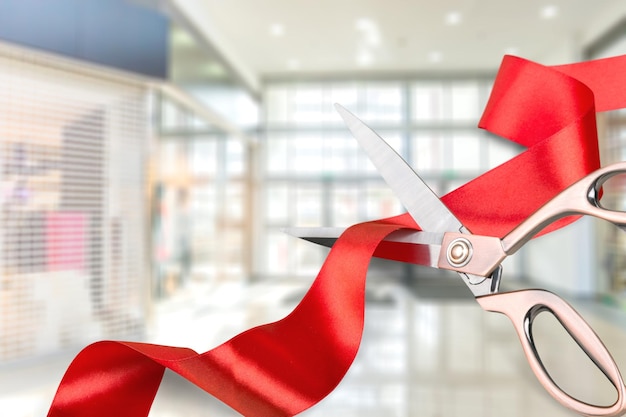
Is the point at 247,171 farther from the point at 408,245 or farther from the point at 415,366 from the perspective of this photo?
the point at 408,245

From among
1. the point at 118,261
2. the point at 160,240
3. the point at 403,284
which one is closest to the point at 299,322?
the point at 118,261

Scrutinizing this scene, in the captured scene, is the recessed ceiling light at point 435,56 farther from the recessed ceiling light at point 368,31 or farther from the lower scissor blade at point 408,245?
the lower scissor blade at point 408,245

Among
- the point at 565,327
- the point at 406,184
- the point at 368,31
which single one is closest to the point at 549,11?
the point at 368,31

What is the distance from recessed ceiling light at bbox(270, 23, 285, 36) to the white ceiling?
0.03 meters

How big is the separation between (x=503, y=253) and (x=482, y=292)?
2.5 inches

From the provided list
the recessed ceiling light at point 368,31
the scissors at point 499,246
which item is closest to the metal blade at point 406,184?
the scissors at point 499,246

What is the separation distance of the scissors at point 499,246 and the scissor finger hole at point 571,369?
55.5 inches

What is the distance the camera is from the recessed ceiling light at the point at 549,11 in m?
6.17

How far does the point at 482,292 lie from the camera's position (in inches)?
23.0

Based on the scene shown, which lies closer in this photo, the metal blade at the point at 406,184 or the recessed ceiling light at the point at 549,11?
the metal blade at the point at 406,184

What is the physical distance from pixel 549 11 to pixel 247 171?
546cm

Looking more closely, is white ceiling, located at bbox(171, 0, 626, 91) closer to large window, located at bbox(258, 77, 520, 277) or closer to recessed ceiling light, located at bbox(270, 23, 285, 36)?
recessed ceiling light, located at bbox(270, 23, 285, 36)

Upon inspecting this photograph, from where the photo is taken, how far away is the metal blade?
2.08ft

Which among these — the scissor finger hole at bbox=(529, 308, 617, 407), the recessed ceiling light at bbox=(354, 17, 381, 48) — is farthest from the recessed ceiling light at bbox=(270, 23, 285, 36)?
the scissor finger hole at bbox=(529, 308, 617, 407)
